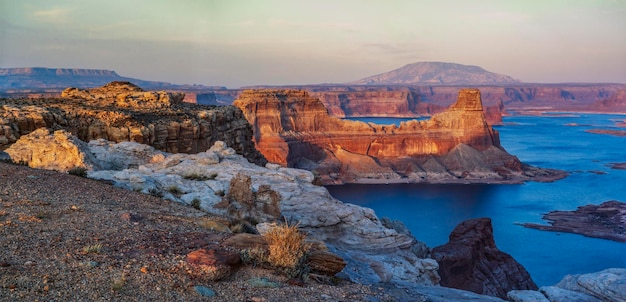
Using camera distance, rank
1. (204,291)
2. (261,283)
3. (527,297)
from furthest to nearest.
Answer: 1. (527,297)
2. (261,283)
3. (204,291)

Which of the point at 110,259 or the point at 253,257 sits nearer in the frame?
the point at 110,259

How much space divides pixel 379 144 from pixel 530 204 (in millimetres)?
26009

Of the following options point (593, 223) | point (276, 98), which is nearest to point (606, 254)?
point (593, 223)

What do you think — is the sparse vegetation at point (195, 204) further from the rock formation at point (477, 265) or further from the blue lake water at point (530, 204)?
the blue lake water at point (530, 204)

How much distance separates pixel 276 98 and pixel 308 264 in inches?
2958

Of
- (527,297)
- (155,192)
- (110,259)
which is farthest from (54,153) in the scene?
(527,297)

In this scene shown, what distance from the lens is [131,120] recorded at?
67.6 feet

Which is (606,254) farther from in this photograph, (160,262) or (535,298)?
(160,262)

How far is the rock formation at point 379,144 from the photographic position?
7494cm

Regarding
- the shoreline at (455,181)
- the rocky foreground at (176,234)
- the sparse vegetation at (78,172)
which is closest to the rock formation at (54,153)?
the rocky foreground at (176,234)

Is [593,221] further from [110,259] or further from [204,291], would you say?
[110,259]

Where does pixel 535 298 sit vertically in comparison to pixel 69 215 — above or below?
below

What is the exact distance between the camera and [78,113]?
2038cm

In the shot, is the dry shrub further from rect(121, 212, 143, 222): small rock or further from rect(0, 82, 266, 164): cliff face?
rect(0, 82, 266, 164): cliff face
